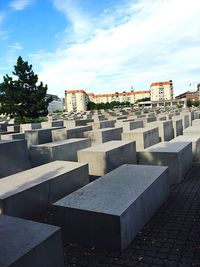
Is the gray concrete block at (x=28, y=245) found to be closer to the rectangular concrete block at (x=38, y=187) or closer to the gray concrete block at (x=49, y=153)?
the rectangular concrete block at (x=38, y=187)

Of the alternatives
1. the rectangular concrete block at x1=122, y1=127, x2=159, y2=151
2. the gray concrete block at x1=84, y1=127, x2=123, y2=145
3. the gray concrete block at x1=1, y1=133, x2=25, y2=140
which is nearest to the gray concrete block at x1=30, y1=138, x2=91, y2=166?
the gray concrete block at x1=84, y1=127, x2=123, y2=145

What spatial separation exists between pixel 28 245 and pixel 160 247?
7.13 ft

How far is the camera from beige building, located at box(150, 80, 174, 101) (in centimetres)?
14962

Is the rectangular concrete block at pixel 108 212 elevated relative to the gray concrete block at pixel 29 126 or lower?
lower

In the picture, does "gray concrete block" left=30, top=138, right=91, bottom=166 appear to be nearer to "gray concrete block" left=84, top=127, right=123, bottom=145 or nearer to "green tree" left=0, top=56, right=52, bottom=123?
"gray concrete block" left=84, top=127, right=123, bottom=145

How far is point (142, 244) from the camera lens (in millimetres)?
4363

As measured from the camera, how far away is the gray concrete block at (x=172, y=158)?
24.9 feet

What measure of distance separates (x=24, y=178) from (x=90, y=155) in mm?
2310

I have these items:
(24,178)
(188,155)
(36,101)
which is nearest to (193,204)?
(188,155)

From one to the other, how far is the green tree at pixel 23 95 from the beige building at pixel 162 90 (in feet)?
411

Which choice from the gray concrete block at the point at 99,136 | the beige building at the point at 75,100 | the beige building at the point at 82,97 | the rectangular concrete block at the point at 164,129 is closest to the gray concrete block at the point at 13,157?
the gray concrete block at the point at 99,136

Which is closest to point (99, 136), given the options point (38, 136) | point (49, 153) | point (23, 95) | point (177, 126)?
point (38, 136)

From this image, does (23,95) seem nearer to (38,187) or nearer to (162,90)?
(38,187)

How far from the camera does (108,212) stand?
414cm
